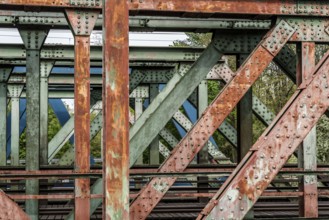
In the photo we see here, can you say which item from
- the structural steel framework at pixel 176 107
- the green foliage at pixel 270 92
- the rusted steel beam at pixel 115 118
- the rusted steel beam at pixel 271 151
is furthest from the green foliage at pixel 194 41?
the rusted steel beam at pixel 115 118

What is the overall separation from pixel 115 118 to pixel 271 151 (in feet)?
6.08

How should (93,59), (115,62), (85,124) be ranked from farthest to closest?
(93,59)
(85,124)
(115,62)

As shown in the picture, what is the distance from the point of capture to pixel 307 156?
371 inches

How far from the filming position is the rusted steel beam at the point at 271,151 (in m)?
6.88

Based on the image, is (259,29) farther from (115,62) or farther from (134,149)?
(115,62)

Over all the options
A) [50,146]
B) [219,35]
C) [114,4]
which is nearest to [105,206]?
[114,4]

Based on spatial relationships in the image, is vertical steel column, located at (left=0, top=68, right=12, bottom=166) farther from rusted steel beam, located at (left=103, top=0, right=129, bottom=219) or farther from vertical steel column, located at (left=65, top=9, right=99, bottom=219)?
rusted steel beam, located at (left=103, top=0, right=129, bottom=219)

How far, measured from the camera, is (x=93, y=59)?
15.4 m

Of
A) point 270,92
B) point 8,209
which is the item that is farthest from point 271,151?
point 270,92

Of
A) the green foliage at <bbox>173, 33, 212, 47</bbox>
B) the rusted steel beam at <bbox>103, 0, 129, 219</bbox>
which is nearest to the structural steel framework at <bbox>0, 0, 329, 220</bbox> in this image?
the rusted steel beam at <bbox>103, 0, 129, 219</bbox>

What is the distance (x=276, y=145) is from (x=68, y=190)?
30.0ft

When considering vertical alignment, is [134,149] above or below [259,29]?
below

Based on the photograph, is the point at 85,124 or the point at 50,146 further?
the point at 50,146

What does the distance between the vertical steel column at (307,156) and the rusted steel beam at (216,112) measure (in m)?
0.29
